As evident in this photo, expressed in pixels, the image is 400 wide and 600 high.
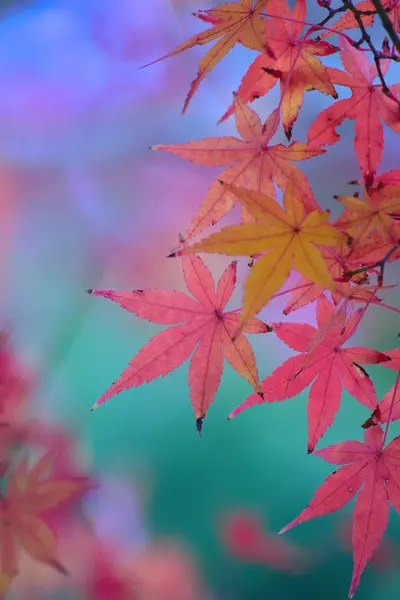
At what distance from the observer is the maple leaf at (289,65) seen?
0.51m

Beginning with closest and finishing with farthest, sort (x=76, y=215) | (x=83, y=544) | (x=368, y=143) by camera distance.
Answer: (x=368, y=143) < (x=83, y=544) < (x=76, y=215)

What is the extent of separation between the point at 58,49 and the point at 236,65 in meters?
0.31

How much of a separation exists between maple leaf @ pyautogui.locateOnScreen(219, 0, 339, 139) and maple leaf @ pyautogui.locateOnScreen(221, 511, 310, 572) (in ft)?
1.70

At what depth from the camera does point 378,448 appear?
510 mm

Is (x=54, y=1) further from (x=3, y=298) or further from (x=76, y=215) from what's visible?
(x=3, y=298)

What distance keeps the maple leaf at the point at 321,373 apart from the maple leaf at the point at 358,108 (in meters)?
0.17

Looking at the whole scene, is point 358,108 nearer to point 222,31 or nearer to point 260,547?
point 222,31

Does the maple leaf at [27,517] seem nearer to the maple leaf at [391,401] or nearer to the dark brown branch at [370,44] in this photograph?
the maple leaf at [391,401]

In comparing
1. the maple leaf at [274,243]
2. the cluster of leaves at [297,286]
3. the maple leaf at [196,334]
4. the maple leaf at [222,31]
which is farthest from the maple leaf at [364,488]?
the maple leaf at [222,31]

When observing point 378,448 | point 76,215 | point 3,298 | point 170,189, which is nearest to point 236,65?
point 170,189

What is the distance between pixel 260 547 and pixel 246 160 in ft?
1.69

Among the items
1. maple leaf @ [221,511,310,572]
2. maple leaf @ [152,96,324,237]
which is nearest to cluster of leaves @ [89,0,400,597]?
maple leaf @ [152,96,324,237]

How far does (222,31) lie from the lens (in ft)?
1.59

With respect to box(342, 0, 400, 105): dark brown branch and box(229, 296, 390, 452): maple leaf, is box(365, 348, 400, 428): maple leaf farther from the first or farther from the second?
box(342, 0, 400, 105): dark brown branch
